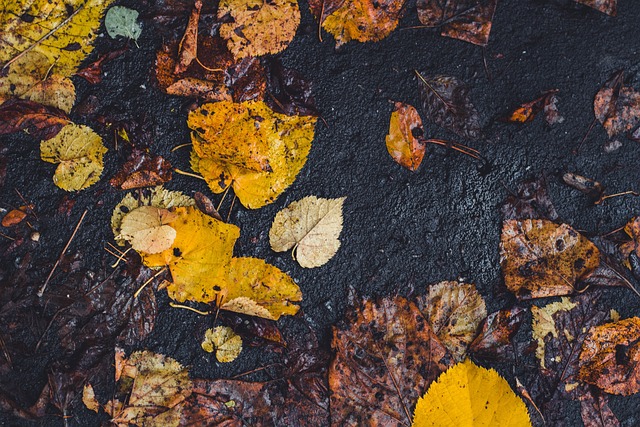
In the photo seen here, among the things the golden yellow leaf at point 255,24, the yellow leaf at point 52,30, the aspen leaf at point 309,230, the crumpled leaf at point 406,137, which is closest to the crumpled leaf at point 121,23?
the yellow leaf at point 52,30

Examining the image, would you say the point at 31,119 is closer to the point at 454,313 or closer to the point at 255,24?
the point at 255,24

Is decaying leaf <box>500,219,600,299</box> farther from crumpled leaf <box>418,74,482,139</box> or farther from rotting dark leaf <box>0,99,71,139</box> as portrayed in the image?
rotting dark leaf <box>0,99,71,139</box>

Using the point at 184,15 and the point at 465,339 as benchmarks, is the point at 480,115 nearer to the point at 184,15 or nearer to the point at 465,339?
the point at 465,339

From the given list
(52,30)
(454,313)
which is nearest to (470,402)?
(454,313)

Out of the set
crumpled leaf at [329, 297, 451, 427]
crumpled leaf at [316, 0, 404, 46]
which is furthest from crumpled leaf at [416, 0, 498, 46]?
crumpled leaf at [329, 297, 451, 427]

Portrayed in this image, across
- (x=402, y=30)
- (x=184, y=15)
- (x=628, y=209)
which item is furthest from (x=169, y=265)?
(x=628, y=209)

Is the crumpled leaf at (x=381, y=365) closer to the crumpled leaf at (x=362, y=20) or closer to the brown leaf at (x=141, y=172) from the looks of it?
the brown leaf at (x=141, y=172)

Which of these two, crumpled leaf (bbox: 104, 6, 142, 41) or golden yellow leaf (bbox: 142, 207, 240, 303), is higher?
crumpled leaf (bbox: 104, 6, 142, 41)
